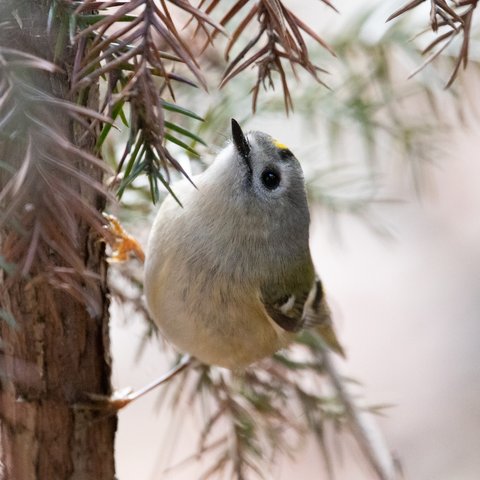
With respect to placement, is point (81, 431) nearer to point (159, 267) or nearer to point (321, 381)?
point (159, 267)

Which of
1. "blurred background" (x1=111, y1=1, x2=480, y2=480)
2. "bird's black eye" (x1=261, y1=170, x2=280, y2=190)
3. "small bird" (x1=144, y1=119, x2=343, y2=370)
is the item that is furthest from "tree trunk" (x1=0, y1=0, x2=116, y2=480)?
"blurred background" (x1=111, y1=1, x2=480, y2=480)

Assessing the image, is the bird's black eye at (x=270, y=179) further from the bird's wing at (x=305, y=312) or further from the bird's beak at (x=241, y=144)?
the bird's wing at (x=305, y=312)

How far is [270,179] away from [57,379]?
0.48 meters

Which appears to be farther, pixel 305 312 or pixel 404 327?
pixel 404 327

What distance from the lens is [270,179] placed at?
3.62ft

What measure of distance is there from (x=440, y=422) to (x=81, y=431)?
2.17 m

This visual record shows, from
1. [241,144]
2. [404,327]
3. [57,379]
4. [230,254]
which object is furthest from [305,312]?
[404,327]

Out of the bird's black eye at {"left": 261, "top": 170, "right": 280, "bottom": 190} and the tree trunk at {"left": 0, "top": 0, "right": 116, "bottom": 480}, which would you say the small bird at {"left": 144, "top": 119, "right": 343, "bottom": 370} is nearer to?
the bird's black eye at {"left": 261, "top": 170, "right": 280, "bottom": 190}

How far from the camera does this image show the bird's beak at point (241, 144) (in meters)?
0.97

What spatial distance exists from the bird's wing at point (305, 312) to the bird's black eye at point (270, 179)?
158mm

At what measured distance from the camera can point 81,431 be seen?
2.46 ft

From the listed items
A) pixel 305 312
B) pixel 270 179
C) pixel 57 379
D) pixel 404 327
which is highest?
pixel 404 327

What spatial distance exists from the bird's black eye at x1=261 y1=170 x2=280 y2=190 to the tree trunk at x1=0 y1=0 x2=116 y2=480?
393 mm

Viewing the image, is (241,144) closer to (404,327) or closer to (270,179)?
(270,179)
